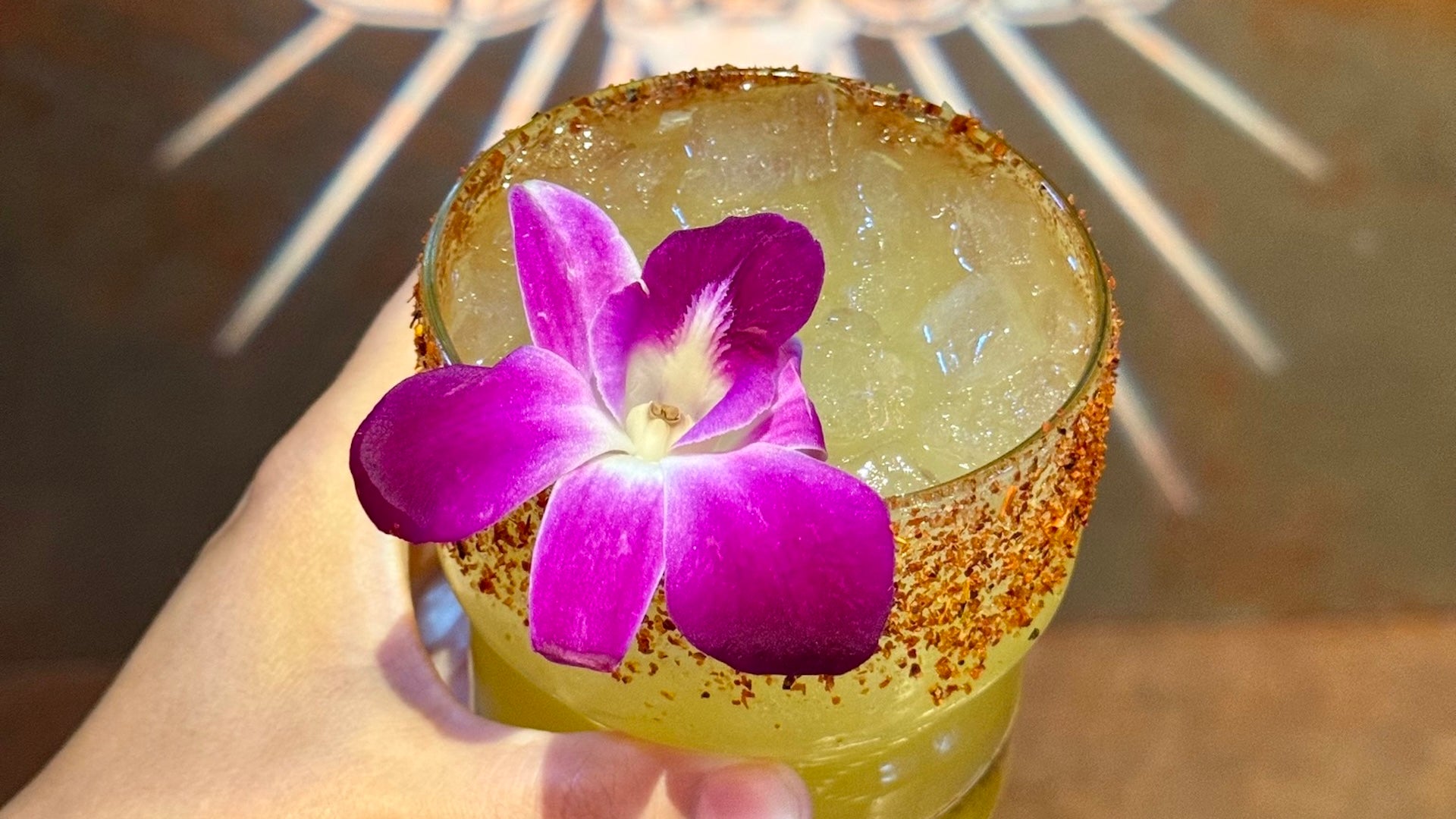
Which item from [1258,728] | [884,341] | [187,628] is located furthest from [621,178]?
[1258,728]

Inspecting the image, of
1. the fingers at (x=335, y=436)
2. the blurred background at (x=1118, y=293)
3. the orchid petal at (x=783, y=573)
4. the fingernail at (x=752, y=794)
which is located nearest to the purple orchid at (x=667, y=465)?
the orchid petal at (x=783, y=573)

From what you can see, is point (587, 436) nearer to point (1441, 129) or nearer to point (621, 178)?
point (621, 178)

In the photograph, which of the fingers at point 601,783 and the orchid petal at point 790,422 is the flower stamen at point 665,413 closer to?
the orchid petal at point 790,422

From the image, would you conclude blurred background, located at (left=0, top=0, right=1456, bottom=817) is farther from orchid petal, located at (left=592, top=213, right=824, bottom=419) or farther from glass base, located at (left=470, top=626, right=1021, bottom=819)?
orchid petal, located at (left=592, top=213, right=824, bottom=419)

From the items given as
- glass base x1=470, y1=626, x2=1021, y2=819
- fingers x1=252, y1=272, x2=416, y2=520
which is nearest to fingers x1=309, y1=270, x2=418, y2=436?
fingers x1=252, y1=272, x2=416, y2=520

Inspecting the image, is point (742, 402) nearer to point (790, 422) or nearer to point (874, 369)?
point (790, 422)
